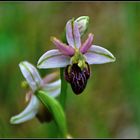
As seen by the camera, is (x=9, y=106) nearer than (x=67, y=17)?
Yes

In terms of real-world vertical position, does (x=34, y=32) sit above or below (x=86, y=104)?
above

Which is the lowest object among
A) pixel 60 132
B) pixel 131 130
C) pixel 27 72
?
pixel 131 130

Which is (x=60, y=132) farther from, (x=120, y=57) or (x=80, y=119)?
(x=120, y=57)

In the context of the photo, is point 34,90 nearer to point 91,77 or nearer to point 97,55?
point 97,55

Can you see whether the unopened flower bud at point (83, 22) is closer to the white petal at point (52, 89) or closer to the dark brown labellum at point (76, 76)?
the dark brown labellum at point (76, 76)

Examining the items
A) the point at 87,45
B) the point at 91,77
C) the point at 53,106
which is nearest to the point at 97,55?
the point at 87,45

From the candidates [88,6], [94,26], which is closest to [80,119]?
[94,26]

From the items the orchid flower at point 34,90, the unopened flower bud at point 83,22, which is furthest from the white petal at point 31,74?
the unopened flower bud at point 83,22

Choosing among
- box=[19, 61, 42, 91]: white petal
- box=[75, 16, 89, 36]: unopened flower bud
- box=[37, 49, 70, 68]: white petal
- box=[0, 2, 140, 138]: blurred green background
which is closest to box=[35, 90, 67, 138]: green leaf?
box=[19, 61, 42, 91]: white petal
